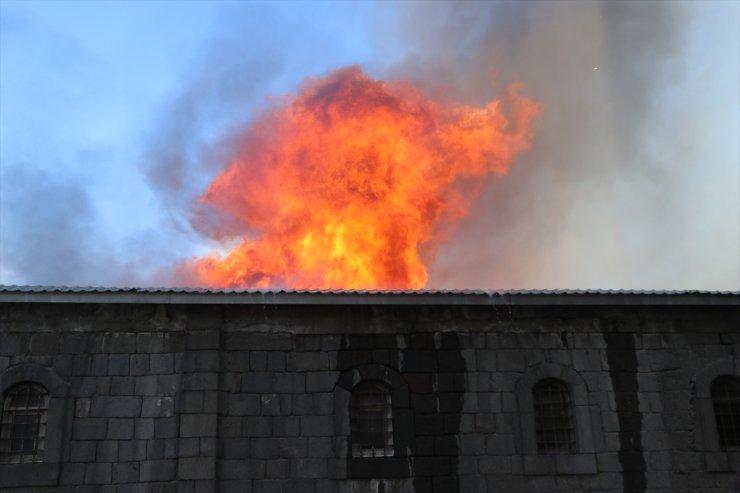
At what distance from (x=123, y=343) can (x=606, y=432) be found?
7.95 m

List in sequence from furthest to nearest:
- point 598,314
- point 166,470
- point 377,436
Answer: point 598,314 < point 377,436 < point 166,470

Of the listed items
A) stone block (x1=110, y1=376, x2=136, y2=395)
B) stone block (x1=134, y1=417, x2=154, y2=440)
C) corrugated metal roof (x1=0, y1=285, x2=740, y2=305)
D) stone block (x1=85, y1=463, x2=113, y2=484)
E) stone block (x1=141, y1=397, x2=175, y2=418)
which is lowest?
stone block (x1=85, y1=463, x2=113, y2=484)

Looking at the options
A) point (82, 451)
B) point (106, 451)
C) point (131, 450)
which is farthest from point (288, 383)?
point (82, 451)

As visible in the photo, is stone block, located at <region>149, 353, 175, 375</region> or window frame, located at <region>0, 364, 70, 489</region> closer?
window frame, located at <region>0, 364, 70, 489</region>

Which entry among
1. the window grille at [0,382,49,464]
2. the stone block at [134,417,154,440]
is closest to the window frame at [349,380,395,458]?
the stone block at [134,417,154,440]

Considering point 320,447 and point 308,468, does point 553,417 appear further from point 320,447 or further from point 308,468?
point 308,468

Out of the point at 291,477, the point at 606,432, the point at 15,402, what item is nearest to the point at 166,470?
the point at 291,477

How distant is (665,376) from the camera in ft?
40.0

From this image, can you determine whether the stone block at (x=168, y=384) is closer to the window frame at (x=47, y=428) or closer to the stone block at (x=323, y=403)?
the window frame at (x=47, y=428)

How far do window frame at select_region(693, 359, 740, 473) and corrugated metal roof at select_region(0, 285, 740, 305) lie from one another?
117 centimetres

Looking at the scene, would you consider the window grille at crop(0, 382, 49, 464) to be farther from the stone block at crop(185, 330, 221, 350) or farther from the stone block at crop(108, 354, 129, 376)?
the stone block at crop(185, 330, 221, 350)

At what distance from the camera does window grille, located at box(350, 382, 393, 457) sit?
11391 millimetres

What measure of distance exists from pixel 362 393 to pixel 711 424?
583 centimetres

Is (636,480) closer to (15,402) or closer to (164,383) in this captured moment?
(164,383)
